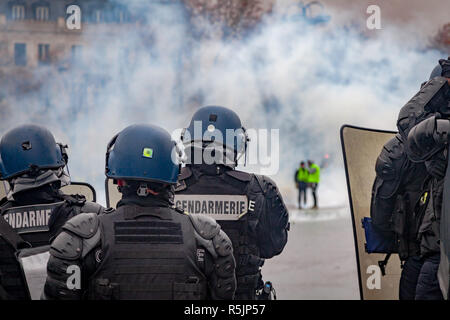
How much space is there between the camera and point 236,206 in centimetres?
366

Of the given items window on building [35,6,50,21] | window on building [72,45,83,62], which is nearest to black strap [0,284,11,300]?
window on building [35,6,50,21]

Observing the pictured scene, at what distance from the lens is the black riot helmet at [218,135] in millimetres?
3818

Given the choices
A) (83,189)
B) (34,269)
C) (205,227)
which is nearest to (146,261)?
(205,227)

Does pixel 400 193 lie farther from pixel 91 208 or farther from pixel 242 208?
pixel 91 208

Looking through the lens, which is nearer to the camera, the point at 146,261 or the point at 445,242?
the point at 146,261

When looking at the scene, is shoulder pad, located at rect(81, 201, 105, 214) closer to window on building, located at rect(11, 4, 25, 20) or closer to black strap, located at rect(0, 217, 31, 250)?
black strap, located at rect(0, 217, 31, 250)

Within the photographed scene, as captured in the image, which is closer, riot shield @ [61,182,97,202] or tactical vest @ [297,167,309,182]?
riot shield @ [61,182,97,202]

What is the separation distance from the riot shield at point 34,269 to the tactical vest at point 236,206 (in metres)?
1.24

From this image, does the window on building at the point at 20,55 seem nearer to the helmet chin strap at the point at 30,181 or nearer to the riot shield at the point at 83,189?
the riot shield at the point at 83,189

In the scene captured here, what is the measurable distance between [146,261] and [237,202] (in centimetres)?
128

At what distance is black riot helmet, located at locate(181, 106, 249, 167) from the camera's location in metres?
3.82

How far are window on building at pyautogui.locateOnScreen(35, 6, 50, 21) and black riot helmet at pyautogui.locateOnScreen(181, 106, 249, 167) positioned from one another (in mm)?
14478

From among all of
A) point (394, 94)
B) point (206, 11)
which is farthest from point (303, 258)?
point (206, 11)
